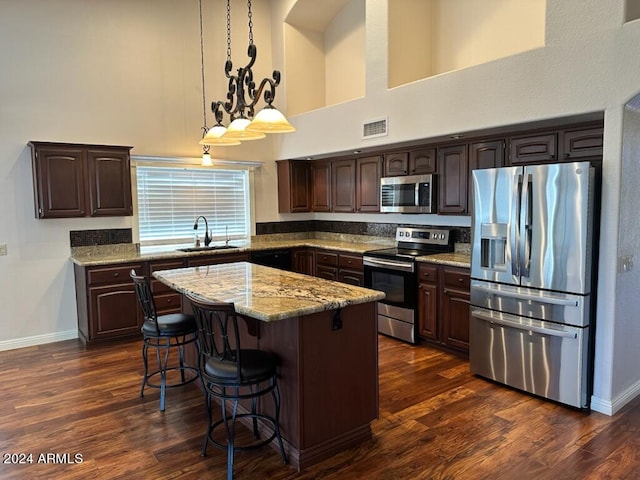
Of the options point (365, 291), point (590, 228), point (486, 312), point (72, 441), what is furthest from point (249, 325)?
point (590, 228)

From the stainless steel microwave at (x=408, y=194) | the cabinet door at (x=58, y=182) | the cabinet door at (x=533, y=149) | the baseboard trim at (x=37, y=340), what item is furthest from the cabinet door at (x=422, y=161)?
the baseboard trim at (x=37, y=340)

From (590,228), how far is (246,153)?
4.61 m

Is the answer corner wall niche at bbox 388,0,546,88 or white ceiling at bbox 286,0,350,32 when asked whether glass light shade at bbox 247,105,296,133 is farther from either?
white ceiling at bbox 286,0,350,32

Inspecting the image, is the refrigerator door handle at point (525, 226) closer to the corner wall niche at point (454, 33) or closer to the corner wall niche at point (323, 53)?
the corner wall niche at point (454, 33)

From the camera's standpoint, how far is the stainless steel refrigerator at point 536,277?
323cm

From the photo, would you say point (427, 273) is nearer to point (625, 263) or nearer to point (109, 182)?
point (625, 263)

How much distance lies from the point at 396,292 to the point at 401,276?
8.3 inches

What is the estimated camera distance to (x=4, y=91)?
4.79 m

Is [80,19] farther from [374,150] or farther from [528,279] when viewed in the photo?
[528,279]

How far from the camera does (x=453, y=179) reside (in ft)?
15.6

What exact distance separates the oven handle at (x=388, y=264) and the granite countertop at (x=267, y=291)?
160 centimetres

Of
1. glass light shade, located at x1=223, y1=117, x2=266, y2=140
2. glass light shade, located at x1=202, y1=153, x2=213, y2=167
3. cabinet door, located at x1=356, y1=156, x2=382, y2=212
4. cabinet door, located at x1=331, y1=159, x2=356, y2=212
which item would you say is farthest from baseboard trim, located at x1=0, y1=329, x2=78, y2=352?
cabinet door, located at x1=356, y1=156, x2=382, y2=212

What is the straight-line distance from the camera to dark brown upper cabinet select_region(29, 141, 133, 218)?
478 cm

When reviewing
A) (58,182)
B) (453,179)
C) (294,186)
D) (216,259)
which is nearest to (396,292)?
(453,179)
